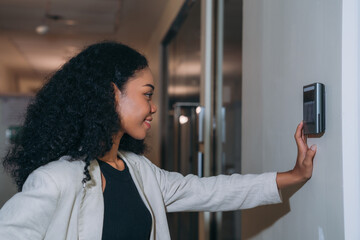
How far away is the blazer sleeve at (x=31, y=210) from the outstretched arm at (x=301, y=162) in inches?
27.1

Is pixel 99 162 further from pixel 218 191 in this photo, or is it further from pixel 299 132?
pixel 299 132

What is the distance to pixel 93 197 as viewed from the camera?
106 centimetres

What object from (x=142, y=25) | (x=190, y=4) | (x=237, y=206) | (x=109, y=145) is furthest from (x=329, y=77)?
(x=142, y=25)

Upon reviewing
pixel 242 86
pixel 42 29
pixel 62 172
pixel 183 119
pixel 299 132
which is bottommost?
pixel 62 172

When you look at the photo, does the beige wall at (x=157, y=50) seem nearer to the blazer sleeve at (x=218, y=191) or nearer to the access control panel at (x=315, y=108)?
the blazer sleeve at (x=218, y=191)

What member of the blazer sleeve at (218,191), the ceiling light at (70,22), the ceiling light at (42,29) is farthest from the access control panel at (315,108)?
the ceiling light at (42,29)

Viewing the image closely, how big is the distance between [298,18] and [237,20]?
0.95 m

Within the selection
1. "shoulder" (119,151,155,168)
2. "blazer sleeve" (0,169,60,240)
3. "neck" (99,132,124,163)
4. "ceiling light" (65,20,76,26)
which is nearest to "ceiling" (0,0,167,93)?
"ceiling light" (65,20,76,26)

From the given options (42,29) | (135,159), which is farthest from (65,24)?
(135,159)

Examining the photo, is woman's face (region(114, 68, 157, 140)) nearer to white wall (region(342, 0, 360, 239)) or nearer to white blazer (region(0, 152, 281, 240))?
white blazer (region(0, 152, 281, 240))

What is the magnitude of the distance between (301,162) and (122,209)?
1.83 feet

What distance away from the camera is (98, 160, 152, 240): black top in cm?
109

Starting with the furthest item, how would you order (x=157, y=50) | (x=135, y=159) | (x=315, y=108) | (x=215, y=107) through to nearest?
(x=157, y=50) < (x=215, y=107) < (x=135, y=159) < (x=315, y=108)

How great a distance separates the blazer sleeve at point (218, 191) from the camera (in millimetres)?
1204
